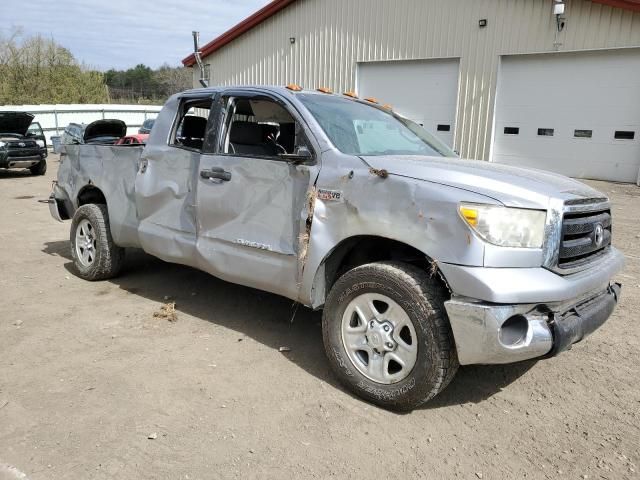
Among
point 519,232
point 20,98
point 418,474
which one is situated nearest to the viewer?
point 418,474

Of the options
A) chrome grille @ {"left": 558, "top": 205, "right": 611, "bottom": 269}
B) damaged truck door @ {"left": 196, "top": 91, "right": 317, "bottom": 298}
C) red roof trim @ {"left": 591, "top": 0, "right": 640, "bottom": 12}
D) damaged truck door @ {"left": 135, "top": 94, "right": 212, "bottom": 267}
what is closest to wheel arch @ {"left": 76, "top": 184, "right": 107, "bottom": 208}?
damaged truck door @ {"left": 135, "top": 94, "right": 212, "bottom": 267}

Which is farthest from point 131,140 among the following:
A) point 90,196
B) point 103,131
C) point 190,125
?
point 190,125

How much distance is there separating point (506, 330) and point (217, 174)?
2.42 metres

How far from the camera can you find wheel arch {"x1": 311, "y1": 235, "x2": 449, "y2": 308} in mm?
3348

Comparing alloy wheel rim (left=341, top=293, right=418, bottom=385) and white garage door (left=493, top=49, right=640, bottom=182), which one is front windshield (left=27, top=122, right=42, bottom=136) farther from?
alloy wheel rim (left=341, top=293, right=418, bottom=385)

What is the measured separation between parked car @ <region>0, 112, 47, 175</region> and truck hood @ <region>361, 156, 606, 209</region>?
15425 millimetres

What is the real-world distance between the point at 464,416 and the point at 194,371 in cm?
179

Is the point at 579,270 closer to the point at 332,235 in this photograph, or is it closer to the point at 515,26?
the point at 332,235

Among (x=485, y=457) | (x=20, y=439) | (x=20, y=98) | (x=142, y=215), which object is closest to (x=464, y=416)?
(x=485, y=457)

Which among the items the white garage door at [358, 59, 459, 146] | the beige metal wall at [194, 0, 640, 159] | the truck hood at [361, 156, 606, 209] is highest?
the beige metal wall at [194, 0, 640, 159]

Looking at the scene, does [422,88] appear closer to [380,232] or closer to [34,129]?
[34,129]

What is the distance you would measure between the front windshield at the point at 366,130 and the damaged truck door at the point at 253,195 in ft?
0.71

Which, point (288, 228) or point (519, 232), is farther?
point (288, 228)

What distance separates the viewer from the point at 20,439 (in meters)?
2.88
